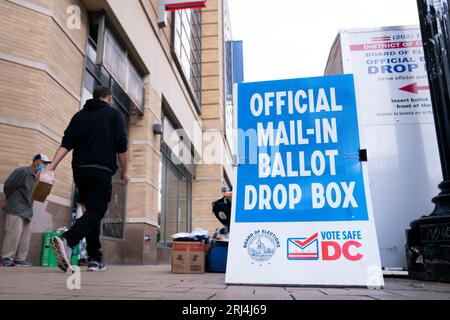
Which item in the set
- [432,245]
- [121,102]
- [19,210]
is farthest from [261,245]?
[121,102]

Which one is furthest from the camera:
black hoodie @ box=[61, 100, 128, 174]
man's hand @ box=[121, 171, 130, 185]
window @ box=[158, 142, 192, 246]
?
window @ box=[158, 142, 192, 246]

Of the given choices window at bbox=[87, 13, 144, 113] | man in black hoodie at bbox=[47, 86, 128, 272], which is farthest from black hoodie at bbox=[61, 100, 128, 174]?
window at bbox=[87, 13, 144, 113]

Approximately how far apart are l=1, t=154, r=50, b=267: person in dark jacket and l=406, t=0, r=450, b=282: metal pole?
436cm

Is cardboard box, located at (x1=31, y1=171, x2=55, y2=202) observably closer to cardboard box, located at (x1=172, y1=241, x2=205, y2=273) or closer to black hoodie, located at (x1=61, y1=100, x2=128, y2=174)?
black hoodie, located at (x1=61, y1=100, x2=128, y2=174)

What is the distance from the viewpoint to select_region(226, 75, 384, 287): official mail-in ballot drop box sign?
8.77ft

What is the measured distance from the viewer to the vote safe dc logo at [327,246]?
2666 mm

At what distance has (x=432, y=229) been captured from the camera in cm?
330

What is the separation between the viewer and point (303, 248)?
8.95 ft

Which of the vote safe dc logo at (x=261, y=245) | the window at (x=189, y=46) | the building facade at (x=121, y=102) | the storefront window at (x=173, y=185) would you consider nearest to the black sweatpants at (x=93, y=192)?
the vote safe dc logo at (x=261, y=245)

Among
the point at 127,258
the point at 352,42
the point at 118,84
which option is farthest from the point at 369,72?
the point at 127,258

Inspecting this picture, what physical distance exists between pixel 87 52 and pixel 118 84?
109 centimetres

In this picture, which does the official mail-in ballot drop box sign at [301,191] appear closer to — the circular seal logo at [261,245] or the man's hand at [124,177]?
the circular seal logo at [261,245]

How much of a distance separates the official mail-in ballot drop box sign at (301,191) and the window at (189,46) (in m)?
10.0
